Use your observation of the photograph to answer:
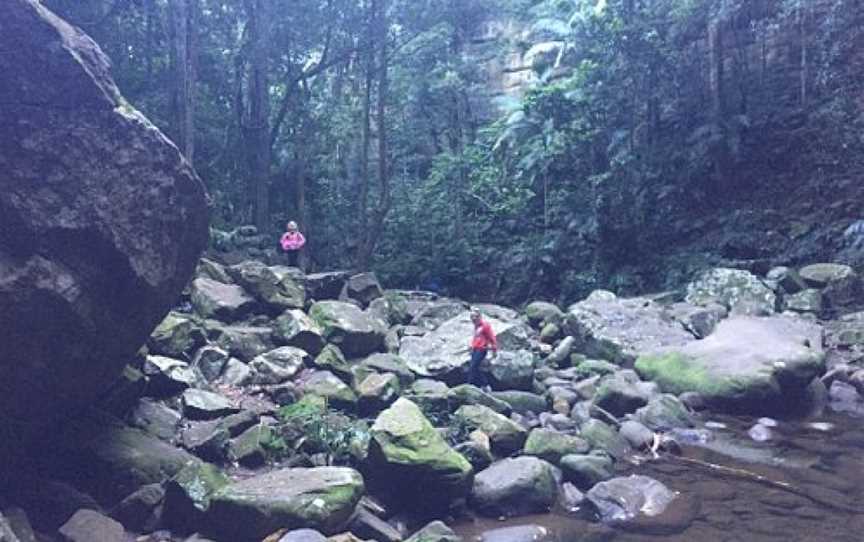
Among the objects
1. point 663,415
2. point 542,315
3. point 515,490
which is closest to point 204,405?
point 515,490

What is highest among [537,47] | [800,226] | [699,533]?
[537,47]

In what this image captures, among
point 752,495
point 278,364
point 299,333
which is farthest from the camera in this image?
point 299,333

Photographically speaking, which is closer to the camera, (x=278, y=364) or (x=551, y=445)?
(x=551, y=445)

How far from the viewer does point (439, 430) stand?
365 inches

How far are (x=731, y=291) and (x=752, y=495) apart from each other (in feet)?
29.9

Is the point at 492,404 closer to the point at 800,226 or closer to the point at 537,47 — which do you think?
the point at 800,226

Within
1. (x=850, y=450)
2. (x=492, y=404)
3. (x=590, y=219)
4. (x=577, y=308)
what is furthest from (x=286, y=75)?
(x=850, y=450)

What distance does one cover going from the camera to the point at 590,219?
68.5 ft

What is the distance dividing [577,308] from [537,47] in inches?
557

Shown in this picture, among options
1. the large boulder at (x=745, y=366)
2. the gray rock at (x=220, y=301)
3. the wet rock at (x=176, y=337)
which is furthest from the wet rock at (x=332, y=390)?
the large boulder at (x=745, y=366)

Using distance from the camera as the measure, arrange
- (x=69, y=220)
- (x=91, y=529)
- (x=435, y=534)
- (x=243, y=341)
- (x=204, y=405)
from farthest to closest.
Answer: (x=243, y=341) < (x=204, y=405) < (x=435, y=534) < (x=69, y=220) < (x=91, y=529)

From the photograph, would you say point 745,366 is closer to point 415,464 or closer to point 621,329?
point 621,329

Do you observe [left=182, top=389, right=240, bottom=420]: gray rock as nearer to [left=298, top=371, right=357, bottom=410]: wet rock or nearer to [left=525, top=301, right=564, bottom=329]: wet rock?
[left=298, top=371, right=357, bottom=410]: wet rock

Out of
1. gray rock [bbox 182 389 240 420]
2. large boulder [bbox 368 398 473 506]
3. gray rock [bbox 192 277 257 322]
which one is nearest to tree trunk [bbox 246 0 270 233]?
gray rock [bbox 192 277 257 322]
